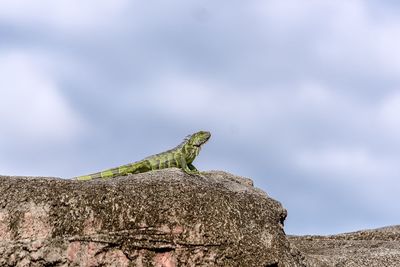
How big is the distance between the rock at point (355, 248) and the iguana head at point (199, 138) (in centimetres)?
431

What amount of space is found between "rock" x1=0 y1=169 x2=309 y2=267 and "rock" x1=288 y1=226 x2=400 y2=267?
3745 mm

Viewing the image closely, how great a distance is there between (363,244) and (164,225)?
37.1ft

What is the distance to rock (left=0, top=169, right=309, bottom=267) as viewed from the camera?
65.6 feet

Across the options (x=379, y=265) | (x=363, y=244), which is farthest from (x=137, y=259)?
(x=363, y=244)

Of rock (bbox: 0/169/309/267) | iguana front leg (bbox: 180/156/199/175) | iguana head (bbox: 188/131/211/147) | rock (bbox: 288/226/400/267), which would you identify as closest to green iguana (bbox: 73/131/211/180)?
iguana front leg (bbox: 180/156/199/175)

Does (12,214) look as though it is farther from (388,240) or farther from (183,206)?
(388,240)

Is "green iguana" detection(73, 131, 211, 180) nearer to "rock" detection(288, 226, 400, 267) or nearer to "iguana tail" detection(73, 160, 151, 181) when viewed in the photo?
"iguana tail" detection(73, 160, 151, 181)

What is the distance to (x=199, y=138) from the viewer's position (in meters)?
26.5

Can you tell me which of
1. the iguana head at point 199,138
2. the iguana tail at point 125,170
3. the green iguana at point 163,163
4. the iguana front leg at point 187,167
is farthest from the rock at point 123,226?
the iguana head at point 199,138

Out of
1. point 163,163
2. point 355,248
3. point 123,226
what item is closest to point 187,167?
point 163,163

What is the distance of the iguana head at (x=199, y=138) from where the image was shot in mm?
26188

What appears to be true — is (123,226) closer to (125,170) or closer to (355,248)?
(125,170)

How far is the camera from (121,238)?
65.9 ft

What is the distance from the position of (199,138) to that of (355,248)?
6615mm
